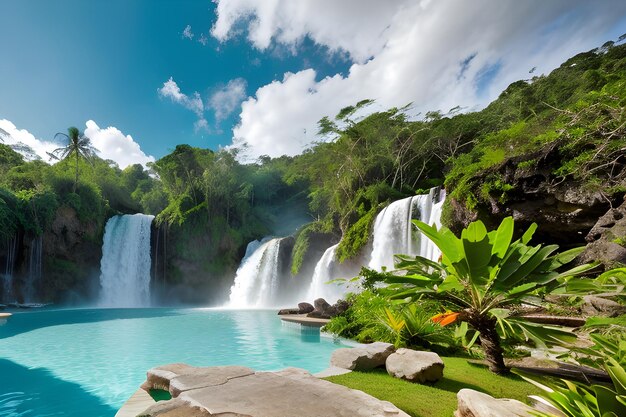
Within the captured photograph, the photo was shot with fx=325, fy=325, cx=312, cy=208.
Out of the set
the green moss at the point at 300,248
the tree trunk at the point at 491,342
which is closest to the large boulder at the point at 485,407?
the tree trunk at the point at 491,342

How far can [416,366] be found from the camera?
10.8ft

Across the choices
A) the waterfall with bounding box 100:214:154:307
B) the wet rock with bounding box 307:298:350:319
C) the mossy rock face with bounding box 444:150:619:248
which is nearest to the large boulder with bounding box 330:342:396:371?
the wet rock with bounding box 307:298:350:319

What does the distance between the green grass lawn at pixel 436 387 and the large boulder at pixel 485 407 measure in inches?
13.4

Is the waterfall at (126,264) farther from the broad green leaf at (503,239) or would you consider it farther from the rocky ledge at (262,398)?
the broad green leaf at (503,239)

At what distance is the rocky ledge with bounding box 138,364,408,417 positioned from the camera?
2.24 metres

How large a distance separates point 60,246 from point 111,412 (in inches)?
881

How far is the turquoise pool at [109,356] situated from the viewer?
3.98 m

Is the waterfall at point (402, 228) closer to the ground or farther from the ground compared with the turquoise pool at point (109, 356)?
farther from the ground

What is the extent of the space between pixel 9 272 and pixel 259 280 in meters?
14.5

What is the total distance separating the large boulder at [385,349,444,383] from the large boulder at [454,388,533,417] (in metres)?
0.96

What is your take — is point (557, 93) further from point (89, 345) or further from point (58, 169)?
point (58, 169)

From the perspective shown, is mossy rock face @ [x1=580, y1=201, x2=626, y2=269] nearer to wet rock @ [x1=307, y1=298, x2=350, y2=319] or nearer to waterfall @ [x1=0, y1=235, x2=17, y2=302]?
wet rock @ [x1=307, y1=298, x2=350, y2=319]

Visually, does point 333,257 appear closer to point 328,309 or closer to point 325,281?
point 325,281

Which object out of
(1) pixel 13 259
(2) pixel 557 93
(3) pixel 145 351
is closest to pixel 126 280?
(1) pixel 13 259
